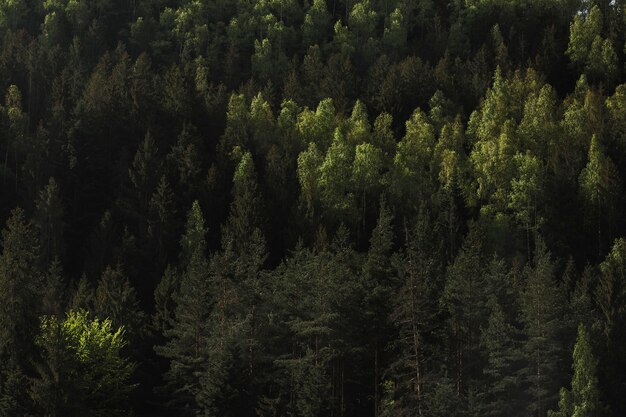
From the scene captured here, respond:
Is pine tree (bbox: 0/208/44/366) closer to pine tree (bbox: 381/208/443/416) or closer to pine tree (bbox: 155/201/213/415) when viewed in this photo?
pine tree (bbox: 155/201/213/415)

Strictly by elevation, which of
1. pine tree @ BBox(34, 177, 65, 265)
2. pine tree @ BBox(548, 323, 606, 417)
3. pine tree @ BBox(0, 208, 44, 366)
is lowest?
pine tree @ BBox(548, 323, 606, 417)

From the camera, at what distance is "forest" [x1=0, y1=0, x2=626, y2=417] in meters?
56.6

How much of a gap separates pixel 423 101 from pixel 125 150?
123 feet

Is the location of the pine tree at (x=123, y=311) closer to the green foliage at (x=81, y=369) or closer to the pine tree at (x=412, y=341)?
the green foliage at (x=81, y=369)

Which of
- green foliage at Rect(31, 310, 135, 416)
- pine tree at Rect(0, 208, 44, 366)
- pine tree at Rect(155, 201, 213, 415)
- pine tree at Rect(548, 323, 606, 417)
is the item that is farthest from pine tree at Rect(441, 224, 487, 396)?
pine tree at Rect(0, 208, 44, 366)

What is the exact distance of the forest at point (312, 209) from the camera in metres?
56.6

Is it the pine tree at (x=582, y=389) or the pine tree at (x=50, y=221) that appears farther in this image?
the pine tree at (x=50, y=221)

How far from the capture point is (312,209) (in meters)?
91.9

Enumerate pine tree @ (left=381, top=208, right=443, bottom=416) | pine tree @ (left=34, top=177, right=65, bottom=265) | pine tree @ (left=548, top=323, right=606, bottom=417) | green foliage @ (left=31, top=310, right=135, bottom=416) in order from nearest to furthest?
pine tree @ (left=381, top=208, right=443, bottom=416) < green foliage @ (left=31, top=310, right=135, bottom=416) < pine tree @ (left=548, top=323, right=606, bottom=417) < pine tree @ (left=34, top=177, right=65, bottom=265)

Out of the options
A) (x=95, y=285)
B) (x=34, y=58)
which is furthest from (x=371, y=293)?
(x=34, y=58)

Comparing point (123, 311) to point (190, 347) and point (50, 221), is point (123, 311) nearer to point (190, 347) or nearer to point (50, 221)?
point (190, 347)

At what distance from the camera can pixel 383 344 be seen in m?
58.5

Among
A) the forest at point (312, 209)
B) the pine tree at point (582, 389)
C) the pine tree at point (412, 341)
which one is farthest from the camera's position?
the forest at point (312, 209)

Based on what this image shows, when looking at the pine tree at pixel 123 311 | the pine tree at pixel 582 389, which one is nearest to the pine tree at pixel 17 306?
the pine tree at pixel 123 311
